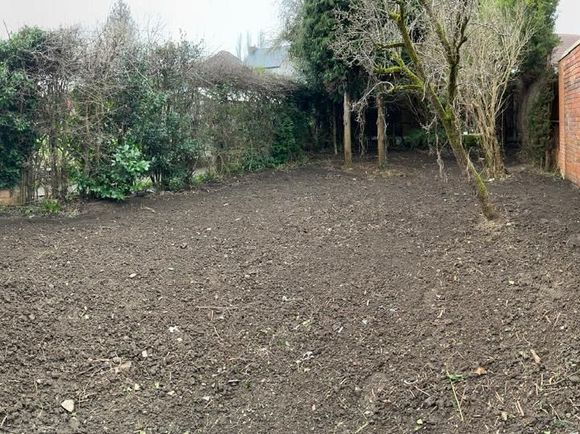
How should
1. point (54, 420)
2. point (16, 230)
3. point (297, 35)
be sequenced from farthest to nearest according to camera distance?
1. point (297, 35)
2. point (16, 230)
3. point (54, 420)

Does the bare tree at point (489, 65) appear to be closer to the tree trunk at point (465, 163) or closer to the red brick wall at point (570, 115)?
the red brick wall at point (570, 115)

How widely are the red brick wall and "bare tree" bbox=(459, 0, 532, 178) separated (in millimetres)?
803

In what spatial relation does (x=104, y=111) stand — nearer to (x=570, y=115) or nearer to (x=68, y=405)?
(x=68, y=405)

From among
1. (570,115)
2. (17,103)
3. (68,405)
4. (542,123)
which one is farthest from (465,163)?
(17,103)

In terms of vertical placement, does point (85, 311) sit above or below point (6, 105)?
below

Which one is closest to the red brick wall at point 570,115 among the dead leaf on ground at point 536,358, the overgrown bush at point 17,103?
the dead leaf on ground at point 536,358

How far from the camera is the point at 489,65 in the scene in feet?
25.7

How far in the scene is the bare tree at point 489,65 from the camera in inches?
303

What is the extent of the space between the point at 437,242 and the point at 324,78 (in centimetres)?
536

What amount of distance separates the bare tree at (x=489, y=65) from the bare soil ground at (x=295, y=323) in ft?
7.83

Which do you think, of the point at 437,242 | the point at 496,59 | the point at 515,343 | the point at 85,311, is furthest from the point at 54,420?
the point at 496,59

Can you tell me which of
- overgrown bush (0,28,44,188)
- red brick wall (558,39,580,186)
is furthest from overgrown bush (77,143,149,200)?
red brick wall (558,39,580,186)

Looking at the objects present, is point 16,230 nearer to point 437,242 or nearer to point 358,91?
Answer: point 437,242

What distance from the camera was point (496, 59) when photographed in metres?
7.85
